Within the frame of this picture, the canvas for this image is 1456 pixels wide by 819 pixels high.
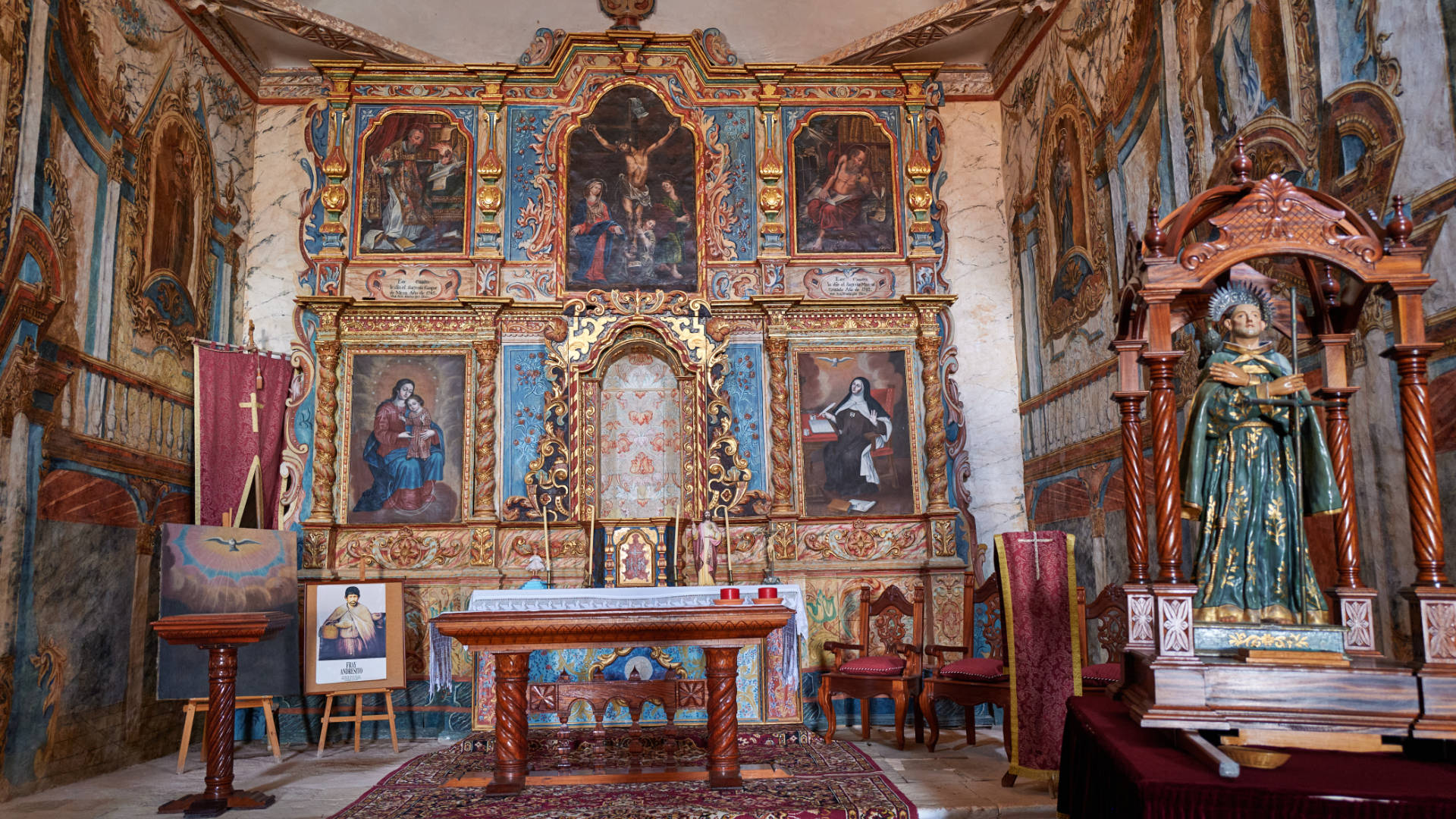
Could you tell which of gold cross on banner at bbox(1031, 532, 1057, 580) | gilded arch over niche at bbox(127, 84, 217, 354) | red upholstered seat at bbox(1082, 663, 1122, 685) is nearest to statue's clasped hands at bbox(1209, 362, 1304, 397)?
gold cross on banner at bbox(1031, 532, 1057, 580)

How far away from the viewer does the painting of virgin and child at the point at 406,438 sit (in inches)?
322

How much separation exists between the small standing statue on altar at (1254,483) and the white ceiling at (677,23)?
607cm

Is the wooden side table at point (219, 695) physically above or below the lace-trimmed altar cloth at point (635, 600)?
below

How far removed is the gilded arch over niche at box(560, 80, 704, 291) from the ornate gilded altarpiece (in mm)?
21

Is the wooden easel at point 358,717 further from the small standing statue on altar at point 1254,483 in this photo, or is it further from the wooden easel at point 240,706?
the small standing statue on altar at point 1254,483

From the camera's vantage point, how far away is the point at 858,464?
838 cm

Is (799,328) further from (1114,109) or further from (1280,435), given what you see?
(1280,435)

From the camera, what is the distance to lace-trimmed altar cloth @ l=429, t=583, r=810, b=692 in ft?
19.3

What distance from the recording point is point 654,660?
738 cm

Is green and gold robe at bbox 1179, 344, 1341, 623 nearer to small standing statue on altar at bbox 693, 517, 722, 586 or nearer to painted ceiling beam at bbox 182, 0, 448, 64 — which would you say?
small standing statue on altar at bbox 693, 517, 722, 586

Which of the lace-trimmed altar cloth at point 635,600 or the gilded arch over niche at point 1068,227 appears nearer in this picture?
the lace-trimmed altar cloth at point 635,600

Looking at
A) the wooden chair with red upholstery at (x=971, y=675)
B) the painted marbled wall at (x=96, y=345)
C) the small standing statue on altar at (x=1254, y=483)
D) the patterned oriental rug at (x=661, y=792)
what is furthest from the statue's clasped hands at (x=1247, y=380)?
the painted marbled wall at (x=96, y=345)

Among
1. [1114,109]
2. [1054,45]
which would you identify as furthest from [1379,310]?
[1054,45]

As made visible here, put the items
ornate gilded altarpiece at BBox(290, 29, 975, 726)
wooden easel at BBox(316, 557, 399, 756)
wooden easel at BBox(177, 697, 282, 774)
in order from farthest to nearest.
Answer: ornate gilded altarpiece at BBox(290, 29, 975, 726), wooden easel at BBox(316, 557, 399, 756), wooden easel at BBox(177, 697, 282, 774)
